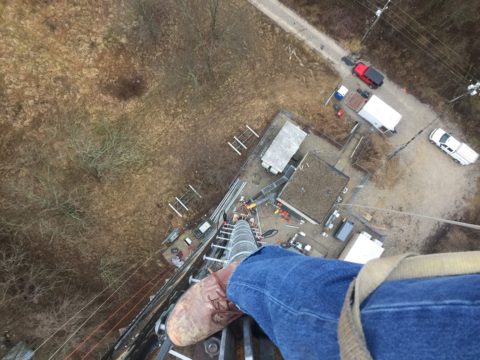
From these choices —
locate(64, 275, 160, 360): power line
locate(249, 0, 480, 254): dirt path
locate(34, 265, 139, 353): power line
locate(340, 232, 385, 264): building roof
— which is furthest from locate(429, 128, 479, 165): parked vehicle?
locate(34, 265, 139, 353): power line

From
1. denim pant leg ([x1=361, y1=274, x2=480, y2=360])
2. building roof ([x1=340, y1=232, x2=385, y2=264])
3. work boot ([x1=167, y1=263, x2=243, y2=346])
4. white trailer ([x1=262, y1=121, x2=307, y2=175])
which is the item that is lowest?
work boot ([x1=167, y1=263, x2=243, y2=346])

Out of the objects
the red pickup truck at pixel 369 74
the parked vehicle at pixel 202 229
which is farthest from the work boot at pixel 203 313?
the red pickup truck at pixel 369 74

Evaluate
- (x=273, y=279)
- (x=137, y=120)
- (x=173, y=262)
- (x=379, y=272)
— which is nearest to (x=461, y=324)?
(x=379, y=272)

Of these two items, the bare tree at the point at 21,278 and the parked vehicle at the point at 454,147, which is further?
the parked vehicle at the point at 454,147

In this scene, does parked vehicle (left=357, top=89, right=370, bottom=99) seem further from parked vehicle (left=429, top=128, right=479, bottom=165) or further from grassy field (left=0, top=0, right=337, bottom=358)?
parked vehicle (left=429, top=128, right=479, bottom=165)

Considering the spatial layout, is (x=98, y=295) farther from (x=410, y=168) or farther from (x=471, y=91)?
(x=471, y=91)

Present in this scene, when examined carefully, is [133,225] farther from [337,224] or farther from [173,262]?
[337,224]

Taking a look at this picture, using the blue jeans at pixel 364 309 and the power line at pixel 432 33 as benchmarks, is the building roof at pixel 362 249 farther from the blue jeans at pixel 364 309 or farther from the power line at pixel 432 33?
the blue jeans at pixel 364 309
